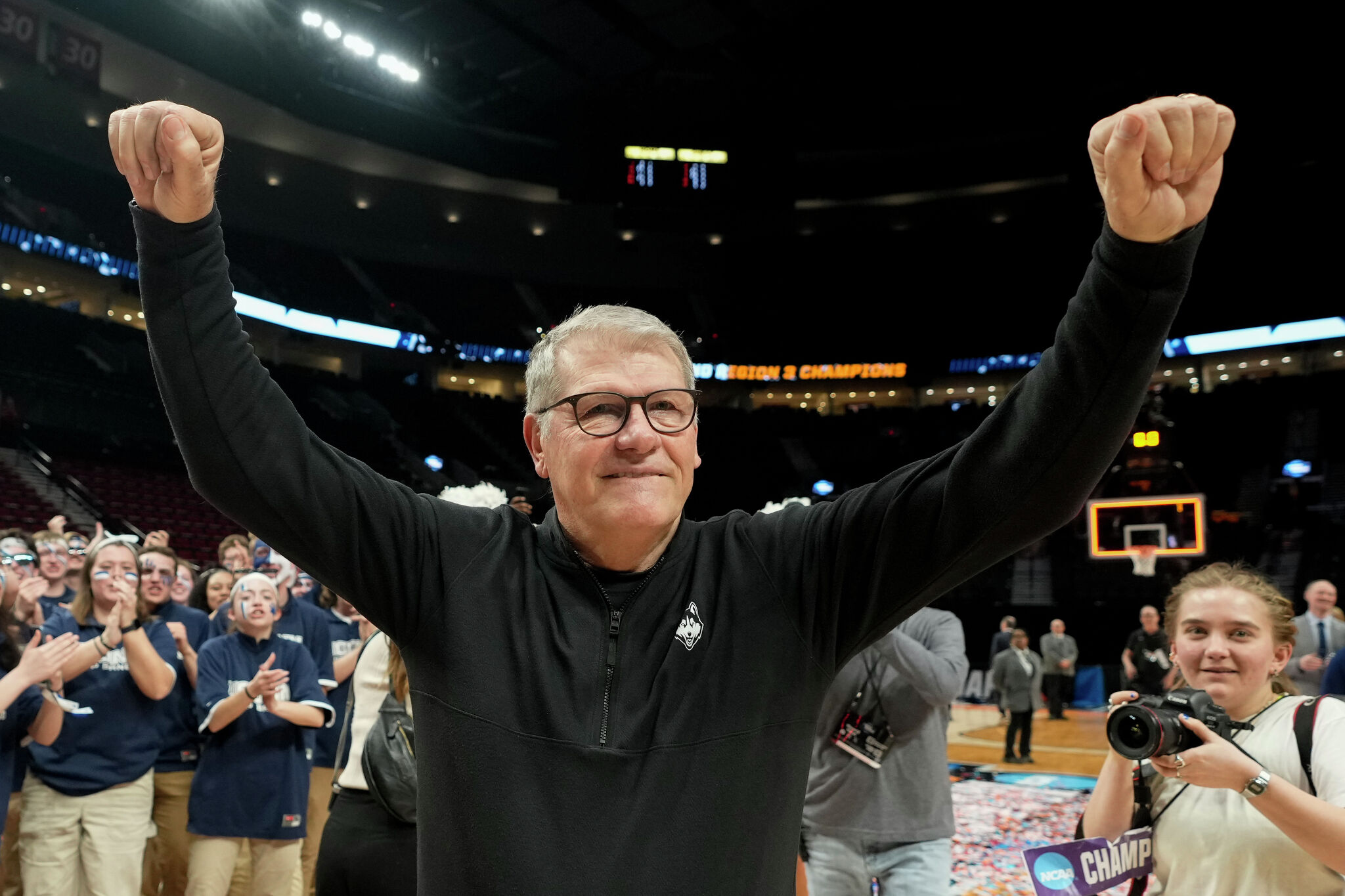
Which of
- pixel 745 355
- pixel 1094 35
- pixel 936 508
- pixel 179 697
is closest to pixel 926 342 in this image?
pixel 745 355

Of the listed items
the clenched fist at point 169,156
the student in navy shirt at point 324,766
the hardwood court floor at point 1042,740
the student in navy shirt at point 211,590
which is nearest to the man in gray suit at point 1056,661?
the hardwood court floor at point 1042,740

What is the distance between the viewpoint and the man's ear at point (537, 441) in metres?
1.64

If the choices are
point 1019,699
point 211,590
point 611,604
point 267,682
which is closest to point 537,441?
point 611,604

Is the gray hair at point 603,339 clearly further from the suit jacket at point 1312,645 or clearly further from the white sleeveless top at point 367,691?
the suit jacket at point 1312,645

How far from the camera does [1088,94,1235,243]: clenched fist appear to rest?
100cm

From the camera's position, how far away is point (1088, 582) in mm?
21938

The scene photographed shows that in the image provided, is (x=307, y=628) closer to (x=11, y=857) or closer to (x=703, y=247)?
(x=11, y=857)

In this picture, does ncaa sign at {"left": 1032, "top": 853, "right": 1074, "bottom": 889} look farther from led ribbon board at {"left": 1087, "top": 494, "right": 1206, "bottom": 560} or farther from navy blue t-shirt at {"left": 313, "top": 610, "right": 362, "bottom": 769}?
led ribbon board at {"left": 1087, "top": 494, "right": 1206, "bottom": 560}

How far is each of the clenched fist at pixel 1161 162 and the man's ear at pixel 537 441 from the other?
94 cm

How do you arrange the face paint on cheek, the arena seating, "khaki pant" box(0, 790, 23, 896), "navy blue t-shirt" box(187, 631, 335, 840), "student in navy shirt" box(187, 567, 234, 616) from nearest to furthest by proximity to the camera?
"navy blue t-shirt" box(187, 631, 335, 840) → "khaki pant" box(0, 790, 23, 896) → the face paint on cheek → "student in navy shirt" box(187, 567, 234, 616) → the arena seating

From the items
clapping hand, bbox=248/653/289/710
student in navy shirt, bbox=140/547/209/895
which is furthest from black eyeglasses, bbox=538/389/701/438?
student in navy shirt, bbox=140/547/209/895

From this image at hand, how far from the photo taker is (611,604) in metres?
1.49

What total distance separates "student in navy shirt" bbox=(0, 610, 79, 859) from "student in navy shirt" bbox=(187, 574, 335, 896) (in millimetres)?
609

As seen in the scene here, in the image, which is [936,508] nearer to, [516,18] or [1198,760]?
[1198,760]
